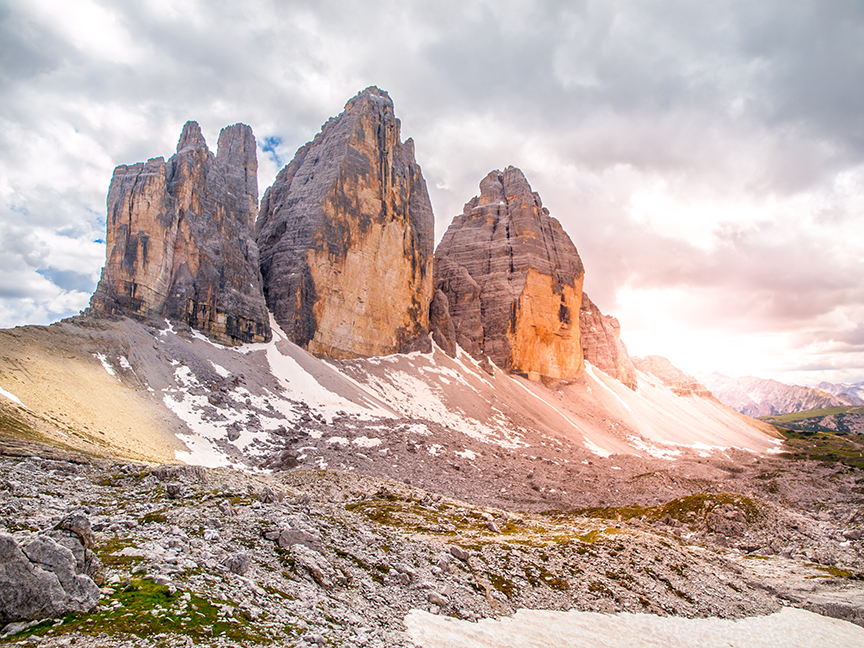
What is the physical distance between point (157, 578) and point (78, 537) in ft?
6.50

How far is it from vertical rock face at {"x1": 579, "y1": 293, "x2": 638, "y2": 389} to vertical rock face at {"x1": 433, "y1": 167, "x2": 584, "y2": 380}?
2190cm

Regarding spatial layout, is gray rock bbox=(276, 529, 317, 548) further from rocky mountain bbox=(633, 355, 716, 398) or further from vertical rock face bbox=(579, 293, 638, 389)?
rocky mountain bbox=(633, 355, 716, 398)

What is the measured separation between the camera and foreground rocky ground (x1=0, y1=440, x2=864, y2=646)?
1024 cm

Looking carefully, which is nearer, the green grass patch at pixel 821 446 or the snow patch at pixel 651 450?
the snow patch at pixel 651 450

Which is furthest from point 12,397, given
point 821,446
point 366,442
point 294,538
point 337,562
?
point 821,446

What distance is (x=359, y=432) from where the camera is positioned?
192 feet

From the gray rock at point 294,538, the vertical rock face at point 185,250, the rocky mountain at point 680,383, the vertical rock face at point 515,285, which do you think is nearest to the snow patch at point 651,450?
the vertical rock face at point 515,285

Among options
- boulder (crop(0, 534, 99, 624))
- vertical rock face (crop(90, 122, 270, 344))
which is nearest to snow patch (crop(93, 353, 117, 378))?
vertical rock face (crop(90, 122, 270, 344))

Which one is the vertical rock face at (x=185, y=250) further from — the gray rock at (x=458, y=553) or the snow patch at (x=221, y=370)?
the gray rock at (x=458, y=553)

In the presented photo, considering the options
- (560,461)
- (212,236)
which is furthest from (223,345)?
(560,461)

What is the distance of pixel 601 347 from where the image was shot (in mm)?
157125

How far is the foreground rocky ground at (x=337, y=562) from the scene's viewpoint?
10242mm

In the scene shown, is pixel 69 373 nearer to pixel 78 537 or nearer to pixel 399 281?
pixel 78 537

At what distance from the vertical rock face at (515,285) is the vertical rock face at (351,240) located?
55.2 feet
